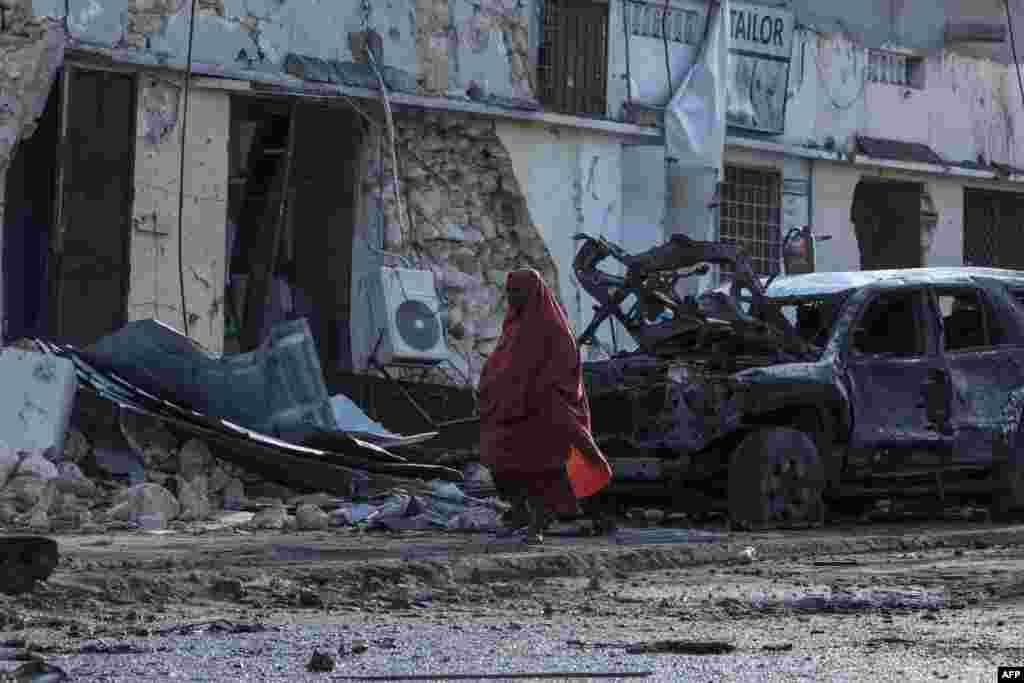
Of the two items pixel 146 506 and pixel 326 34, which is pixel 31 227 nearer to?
pixel 326 34

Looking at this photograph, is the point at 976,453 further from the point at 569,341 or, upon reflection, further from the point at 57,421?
the point at 57,421

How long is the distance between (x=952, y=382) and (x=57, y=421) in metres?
6.06

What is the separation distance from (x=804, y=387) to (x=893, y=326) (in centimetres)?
109

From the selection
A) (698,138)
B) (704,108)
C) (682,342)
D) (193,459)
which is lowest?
(193,459)

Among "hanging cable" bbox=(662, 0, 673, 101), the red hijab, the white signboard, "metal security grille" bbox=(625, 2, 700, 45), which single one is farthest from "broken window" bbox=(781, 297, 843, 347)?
the white signboard

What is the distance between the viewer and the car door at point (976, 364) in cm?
1469

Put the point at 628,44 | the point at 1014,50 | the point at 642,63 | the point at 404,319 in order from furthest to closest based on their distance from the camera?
1. the point at 1014,50
2. the point at 642,63
3. the point at 628,44
4. the point at 404,319

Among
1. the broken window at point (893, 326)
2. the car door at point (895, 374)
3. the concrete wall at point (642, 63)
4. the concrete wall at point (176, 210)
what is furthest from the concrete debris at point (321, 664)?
the concrete wall at point (642, 63)

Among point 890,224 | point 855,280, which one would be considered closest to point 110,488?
point 855,280

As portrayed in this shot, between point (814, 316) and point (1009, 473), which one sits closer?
point (814, 316)

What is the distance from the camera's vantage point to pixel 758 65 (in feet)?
80.3

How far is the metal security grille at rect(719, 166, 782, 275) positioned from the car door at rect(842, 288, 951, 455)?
9830mm

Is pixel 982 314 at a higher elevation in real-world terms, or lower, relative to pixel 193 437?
higher

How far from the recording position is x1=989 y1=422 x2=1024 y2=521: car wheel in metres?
14.9
